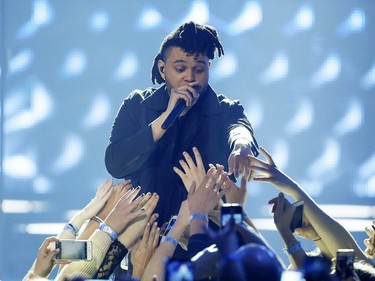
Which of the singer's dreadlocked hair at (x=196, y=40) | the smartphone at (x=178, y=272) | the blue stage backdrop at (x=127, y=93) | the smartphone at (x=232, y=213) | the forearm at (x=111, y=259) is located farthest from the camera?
the blue stage backdrop at (x=127, y=93)

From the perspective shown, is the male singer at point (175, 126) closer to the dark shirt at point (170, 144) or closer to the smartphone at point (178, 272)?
the dark shirt at point (170, 144)

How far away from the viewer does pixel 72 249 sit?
2.75m

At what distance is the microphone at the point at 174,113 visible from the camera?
11.3 feet

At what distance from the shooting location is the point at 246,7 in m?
4.68

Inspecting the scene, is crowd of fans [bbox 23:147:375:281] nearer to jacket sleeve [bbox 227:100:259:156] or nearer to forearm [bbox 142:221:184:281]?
forearm [bbox 142:221:184:281]

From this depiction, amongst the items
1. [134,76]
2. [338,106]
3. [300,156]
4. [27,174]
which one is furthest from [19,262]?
[338,106]

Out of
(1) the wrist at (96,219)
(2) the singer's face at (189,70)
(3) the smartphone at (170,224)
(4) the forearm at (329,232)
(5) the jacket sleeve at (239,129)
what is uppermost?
(2) the singer's face at (189,70)

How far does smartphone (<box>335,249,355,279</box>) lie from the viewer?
2.07 meters

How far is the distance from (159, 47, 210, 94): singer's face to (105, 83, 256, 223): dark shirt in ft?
0.23

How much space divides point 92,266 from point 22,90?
1.93m

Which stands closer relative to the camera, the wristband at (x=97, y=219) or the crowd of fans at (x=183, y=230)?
the crowd of fans at (x=183, y=230)

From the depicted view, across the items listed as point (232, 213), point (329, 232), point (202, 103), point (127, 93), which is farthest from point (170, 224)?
point (232, 213)

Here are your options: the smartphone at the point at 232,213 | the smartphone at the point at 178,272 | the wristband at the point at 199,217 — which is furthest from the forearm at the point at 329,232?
the smartphone at the point at 178,272

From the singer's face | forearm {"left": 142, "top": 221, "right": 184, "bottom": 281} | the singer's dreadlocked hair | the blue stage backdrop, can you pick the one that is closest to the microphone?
the singer's face
